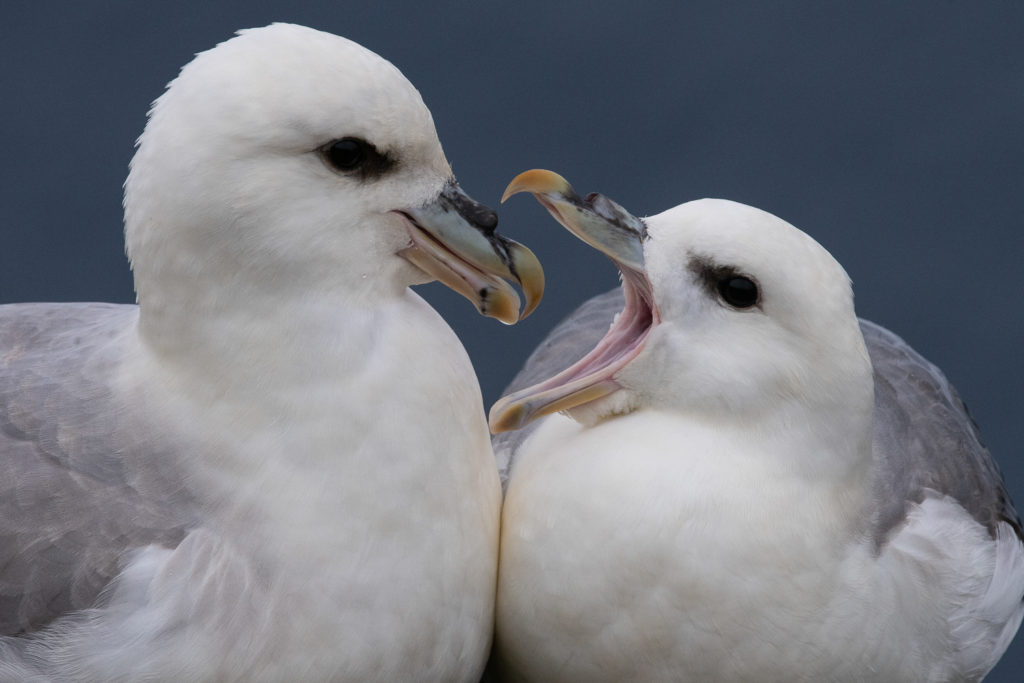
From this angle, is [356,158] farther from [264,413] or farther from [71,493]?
[71,493]

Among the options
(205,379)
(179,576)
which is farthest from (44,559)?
(205,379)

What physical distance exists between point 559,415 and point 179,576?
3.29ft

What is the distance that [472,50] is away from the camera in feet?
19.7

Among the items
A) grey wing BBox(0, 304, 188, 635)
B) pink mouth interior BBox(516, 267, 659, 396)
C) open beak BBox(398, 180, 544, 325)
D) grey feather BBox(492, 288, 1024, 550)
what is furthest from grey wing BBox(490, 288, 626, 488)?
grey wing BBox(0, 304, 188, 635)

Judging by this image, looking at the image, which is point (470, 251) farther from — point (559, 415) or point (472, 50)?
point (472, 50)

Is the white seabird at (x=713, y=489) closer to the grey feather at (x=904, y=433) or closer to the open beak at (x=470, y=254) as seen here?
the grey feather at (x=904, y=433)

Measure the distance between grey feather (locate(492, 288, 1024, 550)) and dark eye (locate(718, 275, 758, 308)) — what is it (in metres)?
0.56

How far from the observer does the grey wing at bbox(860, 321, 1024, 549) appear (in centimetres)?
370

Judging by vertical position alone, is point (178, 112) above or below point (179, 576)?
above

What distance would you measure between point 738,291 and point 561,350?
1032 mm

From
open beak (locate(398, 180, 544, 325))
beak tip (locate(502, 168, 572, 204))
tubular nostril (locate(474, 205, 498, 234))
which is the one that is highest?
beak tip (locate(502, 168, 572, 204))

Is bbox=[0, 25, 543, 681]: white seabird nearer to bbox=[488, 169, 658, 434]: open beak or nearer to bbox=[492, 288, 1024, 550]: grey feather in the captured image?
bbox=[488, 169, 658, 434]: open beak

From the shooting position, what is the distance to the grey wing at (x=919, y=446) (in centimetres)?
370

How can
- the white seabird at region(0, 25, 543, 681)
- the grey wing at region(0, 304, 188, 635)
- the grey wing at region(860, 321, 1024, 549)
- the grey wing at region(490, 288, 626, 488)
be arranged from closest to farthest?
the white seabird at region(0, 25, 543, 681) → the grey wing at region(0, 304, 188, 635) → the grey wing at region(860, 321, 1024, 549) → the grey wing at region(490, 288, 626, 488)
